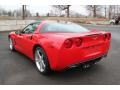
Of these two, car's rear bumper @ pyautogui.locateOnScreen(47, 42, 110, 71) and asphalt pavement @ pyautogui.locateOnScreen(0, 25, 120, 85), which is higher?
car's rear bumper @ pyautogui.locateOnScreen(47, 42, 110, 71)

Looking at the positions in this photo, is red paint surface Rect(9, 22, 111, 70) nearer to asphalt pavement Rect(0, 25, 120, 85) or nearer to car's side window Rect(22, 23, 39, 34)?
asphalt pavement Rect(0, 25, 120, 85)

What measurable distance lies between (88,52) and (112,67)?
53.5 inches

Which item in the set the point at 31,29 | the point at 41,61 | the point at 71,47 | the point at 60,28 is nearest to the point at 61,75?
the point at 41,61

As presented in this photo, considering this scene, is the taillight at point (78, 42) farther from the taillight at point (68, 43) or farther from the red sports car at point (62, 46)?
the taillight at point (68, 43)

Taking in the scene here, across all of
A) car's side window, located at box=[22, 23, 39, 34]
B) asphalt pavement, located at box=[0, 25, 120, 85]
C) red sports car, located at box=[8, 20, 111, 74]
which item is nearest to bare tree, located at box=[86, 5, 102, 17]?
car's side window, located at box=[22, 23, 39, 34]

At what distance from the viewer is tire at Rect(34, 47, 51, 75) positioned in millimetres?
4854

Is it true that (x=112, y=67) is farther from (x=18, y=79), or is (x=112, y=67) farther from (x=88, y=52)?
(x=18, y=79)

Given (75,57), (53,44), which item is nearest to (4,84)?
(53,44)

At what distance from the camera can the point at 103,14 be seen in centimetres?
7712

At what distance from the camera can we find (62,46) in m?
4.34

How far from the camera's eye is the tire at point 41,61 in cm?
485

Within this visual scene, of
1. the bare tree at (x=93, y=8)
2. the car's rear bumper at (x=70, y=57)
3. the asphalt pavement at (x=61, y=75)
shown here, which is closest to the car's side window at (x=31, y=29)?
the asphalt pavement at (x=61, y=75)
